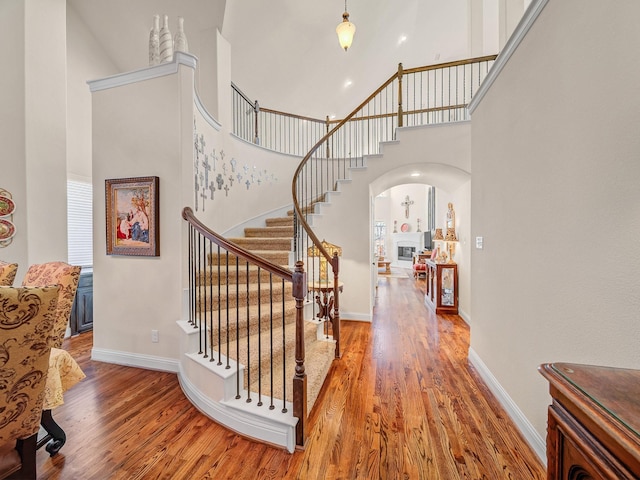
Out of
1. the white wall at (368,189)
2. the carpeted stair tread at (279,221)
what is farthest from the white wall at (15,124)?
the white wall at (368,189)

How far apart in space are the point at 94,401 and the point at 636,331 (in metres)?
3.27

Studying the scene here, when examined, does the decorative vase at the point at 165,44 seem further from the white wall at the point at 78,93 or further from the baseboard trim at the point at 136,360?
the baseboard trim at the point at 136,360

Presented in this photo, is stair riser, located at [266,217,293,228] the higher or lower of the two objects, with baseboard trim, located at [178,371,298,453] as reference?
higher

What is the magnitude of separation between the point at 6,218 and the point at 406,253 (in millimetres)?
11275

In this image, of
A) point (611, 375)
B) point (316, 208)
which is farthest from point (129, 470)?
point (316, 208)

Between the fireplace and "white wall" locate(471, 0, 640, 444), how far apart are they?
9.43 meters

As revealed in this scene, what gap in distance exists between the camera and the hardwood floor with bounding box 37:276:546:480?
4.78ft

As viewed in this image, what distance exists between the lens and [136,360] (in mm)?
2652

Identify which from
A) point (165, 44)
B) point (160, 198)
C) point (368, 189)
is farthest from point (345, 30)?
point (160, 198)

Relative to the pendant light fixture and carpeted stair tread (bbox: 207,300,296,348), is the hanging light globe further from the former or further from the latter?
carpeted stair tread (bbox: 207,300,296,348)

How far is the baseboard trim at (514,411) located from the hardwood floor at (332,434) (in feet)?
0.15

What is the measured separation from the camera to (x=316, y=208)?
4285mm

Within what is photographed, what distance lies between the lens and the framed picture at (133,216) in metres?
2.55

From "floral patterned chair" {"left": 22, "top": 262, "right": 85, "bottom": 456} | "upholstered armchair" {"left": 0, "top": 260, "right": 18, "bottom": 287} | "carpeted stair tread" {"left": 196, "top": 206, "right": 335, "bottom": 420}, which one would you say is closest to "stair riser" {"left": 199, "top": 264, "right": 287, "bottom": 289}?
"carpeted stair tread" {"left": 196, "top": 206, "right": 335, "bottom": 420}
